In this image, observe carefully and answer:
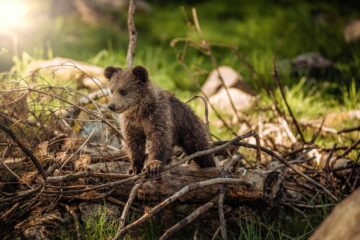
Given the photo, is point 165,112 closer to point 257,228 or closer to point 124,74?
point 124,74

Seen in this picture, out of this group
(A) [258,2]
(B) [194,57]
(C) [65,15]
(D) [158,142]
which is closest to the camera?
(D) [158,142]

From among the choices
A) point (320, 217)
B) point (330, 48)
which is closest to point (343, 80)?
point (330, 48)

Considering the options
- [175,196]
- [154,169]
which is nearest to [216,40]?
[154,169]

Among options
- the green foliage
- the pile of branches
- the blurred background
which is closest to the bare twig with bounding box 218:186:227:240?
the pile of branches

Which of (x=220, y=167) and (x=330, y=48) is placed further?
(x=330, y=48)

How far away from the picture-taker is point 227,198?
427 cm

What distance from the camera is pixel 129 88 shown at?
427cm

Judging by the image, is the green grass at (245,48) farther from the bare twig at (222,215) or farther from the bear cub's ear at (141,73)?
the bear cub's ear at (141,73)

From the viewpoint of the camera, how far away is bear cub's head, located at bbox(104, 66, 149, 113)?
420 centimetres

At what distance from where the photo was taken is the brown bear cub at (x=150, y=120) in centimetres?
414

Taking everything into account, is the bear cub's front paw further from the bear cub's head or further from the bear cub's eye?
the bear cub's eye

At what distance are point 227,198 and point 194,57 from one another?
4.98 metres

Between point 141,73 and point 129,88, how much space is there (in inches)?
5.7

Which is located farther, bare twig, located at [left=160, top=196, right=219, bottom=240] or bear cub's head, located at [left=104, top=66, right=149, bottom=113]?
bear cub's head, located at [left=104, top=66, right=149, bottom=113]
